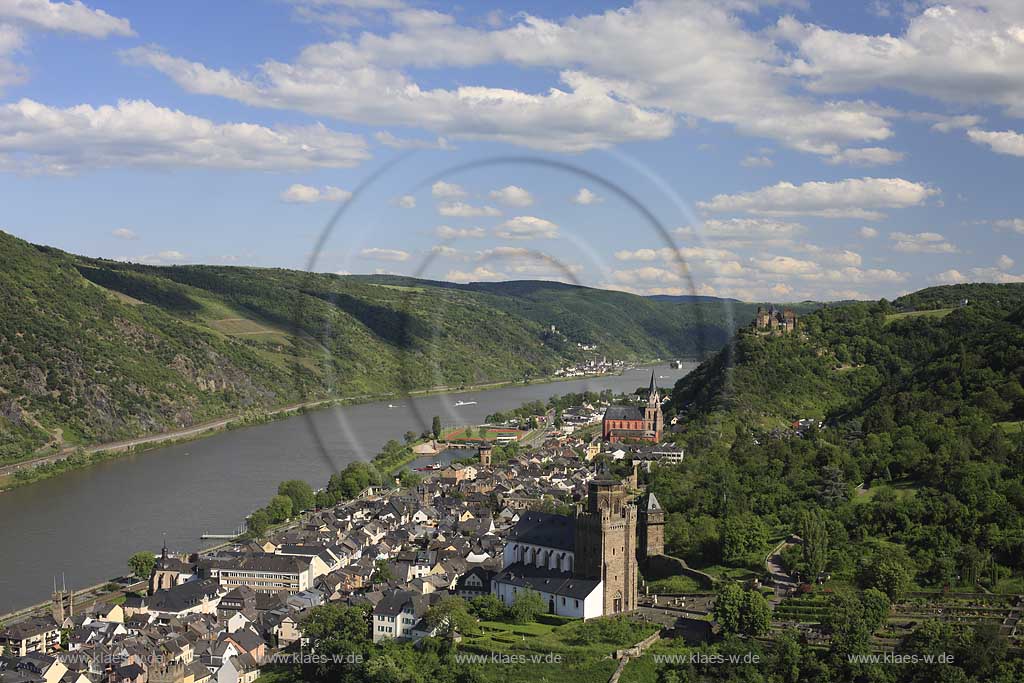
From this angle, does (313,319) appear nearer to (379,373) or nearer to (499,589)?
(379,373)

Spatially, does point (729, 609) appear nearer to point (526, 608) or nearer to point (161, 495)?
point (526, 608)

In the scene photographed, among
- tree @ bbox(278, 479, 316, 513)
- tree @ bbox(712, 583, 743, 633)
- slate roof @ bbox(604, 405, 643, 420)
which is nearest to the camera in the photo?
tree @ bbox(712, 583, 743, 633)

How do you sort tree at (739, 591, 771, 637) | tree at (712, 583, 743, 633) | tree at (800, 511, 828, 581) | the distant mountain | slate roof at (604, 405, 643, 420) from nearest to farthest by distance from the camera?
tree at (739, 591, 771, 637) → tree at (712, 583, 743, 633) → tree at (800, 511, 828, 581) → the distant mountain → slate roof at (604, 405, 643, 420)

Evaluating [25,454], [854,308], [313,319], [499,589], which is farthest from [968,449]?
[313,319]

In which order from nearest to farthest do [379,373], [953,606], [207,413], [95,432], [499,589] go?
[953,606] < [499,589] < [95,432] < [207,413] < [379,373]

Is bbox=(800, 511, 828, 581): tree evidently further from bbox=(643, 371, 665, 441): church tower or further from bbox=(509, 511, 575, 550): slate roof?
bbox=(643, 371, 665, 441): church tower

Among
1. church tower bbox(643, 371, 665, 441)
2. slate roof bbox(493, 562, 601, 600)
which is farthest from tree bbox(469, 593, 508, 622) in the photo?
church tower bbox(643, 371, 665, 441)

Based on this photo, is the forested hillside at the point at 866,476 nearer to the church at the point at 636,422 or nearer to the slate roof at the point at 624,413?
the church at the point at 636,422

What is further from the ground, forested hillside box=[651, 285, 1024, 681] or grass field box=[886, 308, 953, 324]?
grass field box=[886, 308, 953, 324]
